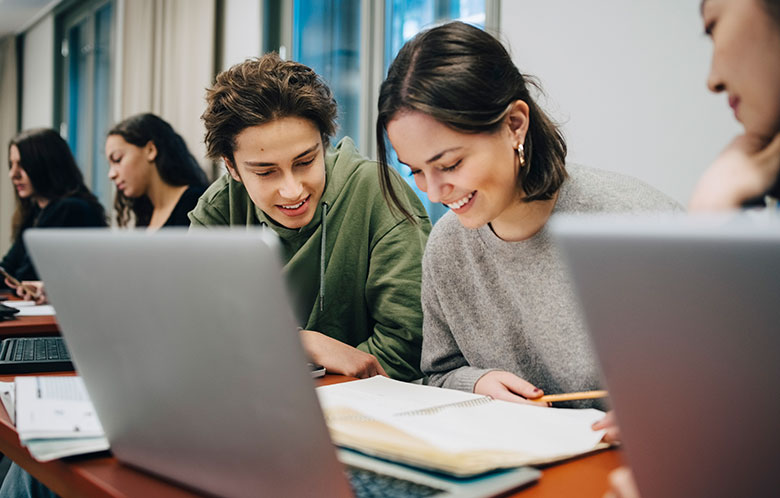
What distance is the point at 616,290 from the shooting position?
0.33 meters

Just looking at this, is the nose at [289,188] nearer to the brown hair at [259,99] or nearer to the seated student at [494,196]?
the brown hair at [259,99]

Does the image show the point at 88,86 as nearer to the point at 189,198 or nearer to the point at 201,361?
the point at 189,198

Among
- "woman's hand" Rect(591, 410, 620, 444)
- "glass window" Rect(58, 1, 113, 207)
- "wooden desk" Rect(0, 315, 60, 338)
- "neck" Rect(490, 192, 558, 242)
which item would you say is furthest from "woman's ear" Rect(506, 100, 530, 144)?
"glass window" Rect(58, 1, 113, 207)

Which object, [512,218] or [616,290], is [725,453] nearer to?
[616,290]

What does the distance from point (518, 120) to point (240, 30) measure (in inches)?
118

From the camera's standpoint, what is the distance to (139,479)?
2.00ft

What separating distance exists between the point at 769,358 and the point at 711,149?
161cm

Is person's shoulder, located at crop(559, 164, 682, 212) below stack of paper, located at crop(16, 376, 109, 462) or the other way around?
the other way around

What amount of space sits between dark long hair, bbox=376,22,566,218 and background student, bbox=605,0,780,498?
1.33 ft

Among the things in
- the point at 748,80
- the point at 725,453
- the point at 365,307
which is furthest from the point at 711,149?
the point at 725,453

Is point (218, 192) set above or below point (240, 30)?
below

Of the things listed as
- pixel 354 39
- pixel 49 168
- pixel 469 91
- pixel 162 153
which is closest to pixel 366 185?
pixel 469 91

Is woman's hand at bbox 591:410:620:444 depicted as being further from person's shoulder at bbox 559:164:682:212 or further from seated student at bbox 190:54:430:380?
seated student at bbox 190:54:430:380

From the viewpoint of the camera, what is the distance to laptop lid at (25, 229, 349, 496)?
0.43 m
